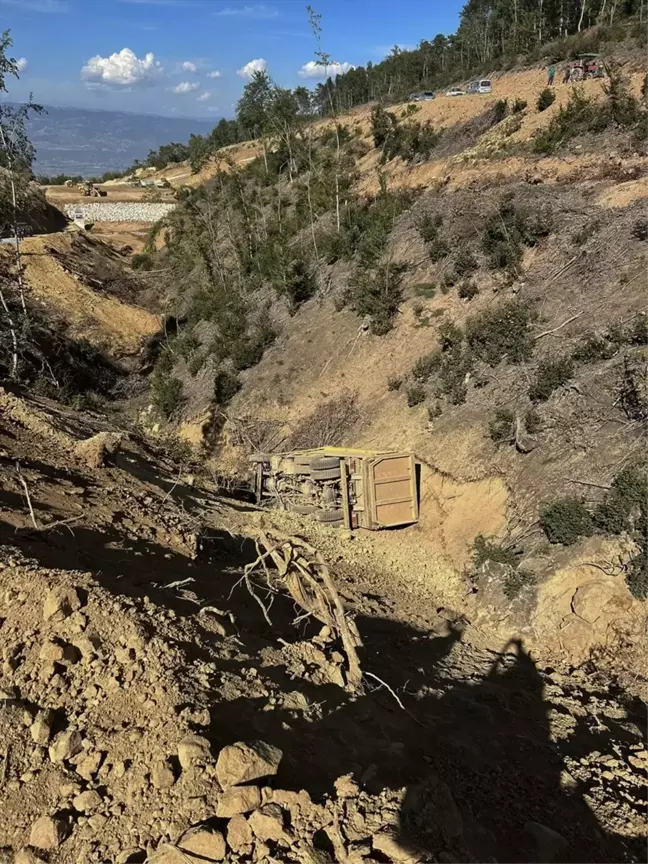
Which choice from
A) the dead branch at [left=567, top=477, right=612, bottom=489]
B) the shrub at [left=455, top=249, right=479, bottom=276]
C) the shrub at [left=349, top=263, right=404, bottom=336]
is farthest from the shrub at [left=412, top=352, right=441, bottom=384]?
the dead branch at [left=567, top=477, right=612, bottom=489]

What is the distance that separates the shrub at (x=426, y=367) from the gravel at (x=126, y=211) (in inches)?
1518

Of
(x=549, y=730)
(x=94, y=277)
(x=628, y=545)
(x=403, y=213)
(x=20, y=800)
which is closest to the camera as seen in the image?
(x=20, y=800)

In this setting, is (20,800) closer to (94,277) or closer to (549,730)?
(549,730)

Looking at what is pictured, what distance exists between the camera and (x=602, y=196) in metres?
18.0

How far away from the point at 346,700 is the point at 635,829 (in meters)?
3.05

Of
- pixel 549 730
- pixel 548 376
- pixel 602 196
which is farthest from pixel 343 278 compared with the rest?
pixel 549 730

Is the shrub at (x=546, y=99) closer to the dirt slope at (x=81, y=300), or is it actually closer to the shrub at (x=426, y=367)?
the shrub at (x=426, y=367)

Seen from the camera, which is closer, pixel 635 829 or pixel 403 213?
pixel 635 829

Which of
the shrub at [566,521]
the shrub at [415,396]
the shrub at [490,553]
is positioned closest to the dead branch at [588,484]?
the shrub at [566,521]

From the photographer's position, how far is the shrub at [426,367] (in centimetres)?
1584

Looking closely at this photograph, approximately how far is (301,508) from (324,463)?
138 centimetres

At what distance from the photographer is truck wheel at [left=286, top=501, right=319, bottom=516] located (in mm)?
12537

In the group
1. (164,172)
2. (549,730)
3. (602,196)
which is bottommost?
(549,730)

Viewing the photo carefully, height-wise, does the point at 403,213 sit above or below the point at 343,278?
above
